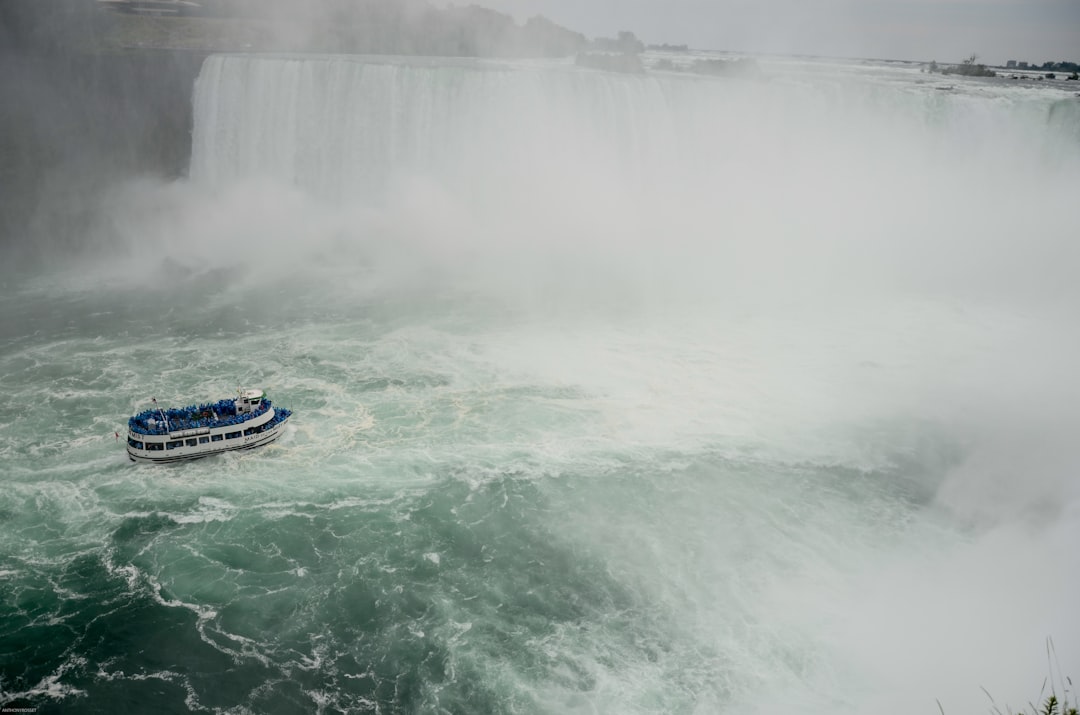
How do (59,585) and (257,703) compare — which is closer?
(257,703)

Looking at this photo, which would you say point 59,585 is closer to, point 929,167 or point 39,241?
point 39,241

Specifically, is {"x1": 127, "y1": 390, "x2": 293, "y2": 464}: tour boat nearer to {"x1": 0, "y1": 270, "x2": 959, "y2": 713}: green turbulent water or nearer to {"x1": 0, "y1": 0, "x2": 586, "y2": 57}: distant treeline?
{"x1": 0, "y1": 270, "x2": 959, "y2": 713}: green turbulent water

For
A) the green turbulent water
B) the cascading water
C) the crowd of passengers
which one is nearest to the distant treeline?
the cascading water

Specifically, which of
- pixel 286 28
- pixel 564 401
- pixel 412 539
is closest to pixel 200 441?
pixel 412 539

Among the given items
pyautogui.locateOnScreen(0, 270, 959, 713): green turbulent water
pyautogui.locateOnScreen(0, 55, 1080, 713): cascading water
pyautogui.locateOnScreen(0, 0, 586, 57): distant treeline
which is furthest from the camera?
pyautogui.locateOnScreen(0, 0, 586, 57): distant treeline

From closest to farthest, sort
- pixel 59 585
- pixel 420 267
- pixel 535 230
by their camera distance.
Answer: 1. pixel 59 585
2. pixel 420 267
3. pixel 535 230

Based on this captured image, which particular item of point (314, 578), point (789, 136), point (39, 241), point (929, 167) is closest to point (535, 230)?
point (789, 136)

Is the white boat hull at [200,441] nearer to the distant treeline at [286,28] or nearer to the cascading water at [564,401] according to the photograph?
the cascading water at [564,401]
